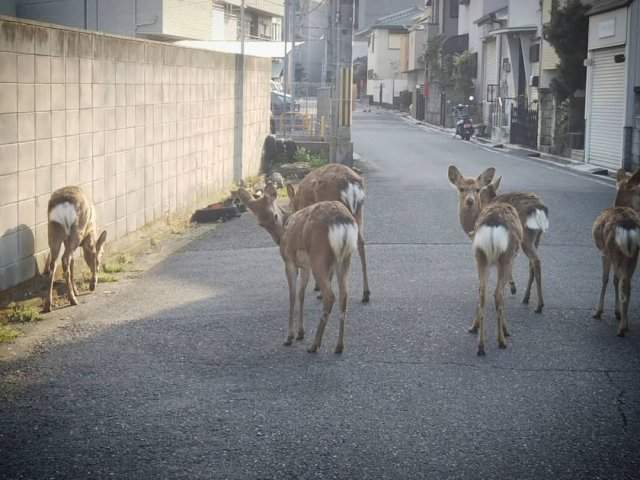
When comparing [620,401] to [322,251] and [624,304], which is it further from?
[322,251]

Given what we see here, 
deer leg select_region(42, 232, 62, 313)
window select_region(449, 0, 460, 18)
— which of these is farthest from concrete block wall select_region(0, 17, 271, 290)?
window select_region(449, 0, 460, 18)

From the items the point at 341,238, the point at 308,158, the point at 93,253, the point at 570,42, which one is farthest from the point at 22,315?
the point at 570,42

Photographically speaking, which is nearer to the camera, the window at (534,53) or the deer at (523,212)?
the deer at (523,212)

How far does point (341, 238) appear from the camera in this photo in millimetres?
8336

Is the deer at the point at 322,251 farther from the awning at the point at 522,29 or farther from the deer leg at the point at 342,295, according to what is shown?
the awning at the point at 522,29

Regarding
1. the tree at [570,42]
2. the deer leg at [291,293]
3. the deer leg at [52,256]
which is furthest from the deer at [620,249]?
the tree at [570,42]

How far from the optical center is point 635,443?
20.6ft

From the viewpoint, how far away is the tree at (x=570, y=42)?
33031mm

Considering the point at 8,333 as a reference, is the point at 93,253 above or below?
above

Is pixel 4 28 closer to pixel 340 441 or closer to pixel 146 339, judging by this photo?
pixel 146 339

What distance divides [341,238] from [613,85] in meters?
22.6

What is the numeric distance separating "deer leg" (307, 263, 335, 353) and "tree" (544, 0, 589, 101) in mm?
26803

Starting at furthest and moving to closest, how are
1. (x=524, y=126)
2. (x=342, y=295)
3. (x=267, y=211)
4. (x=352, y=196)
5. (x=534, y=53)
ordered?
1. (x=534, y=53)
2. (x=524, y=126)
3. (x=352, y=196)
4. (x=267, y=211)
5. (x=342, y=295)

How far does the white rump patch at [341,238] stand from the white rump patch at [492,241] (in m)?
1.14
